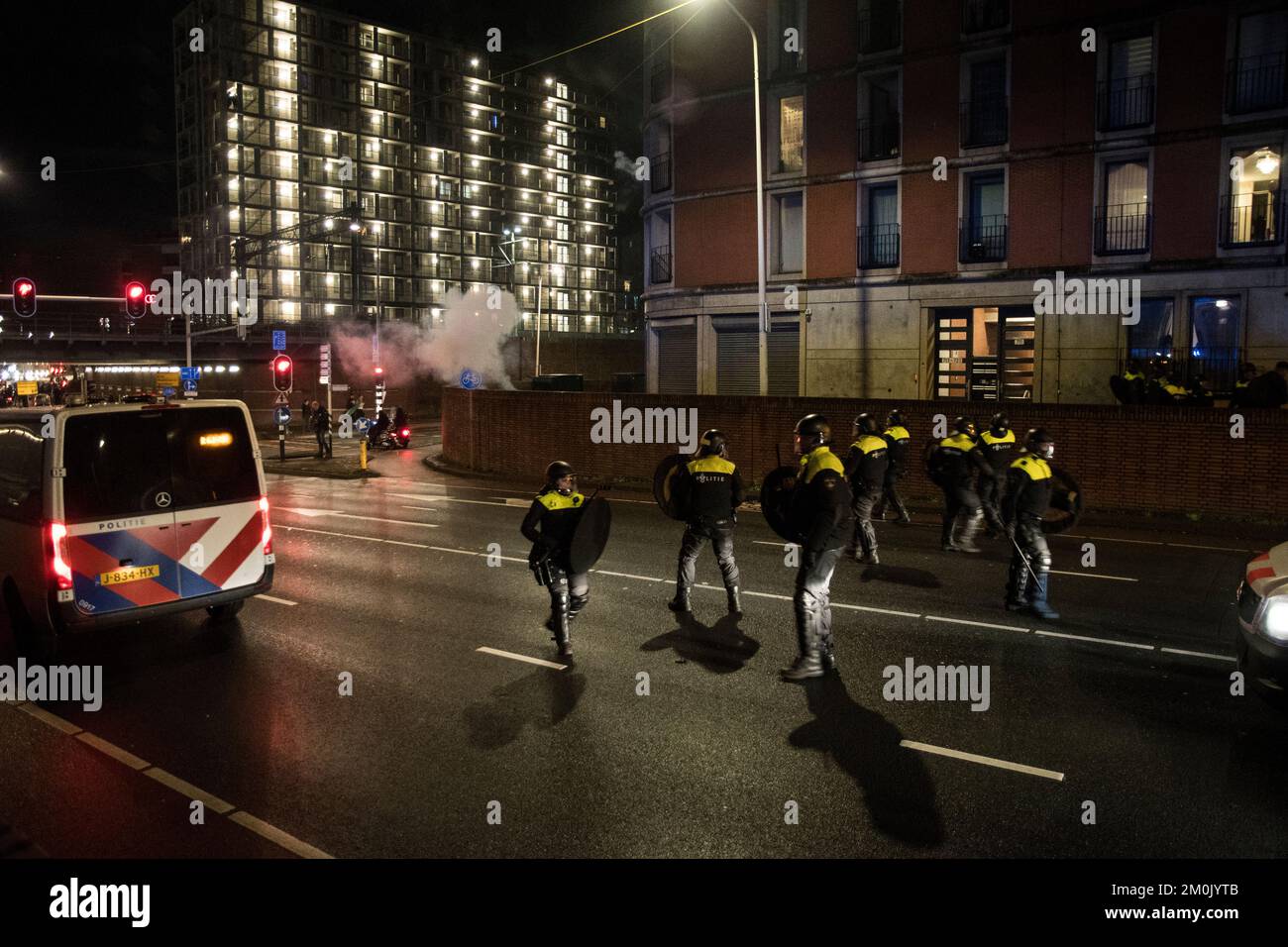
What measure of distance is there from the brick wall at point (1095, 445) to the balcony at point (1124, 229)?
9.70 meters

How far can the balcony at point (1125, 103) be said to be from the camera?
25.0 m

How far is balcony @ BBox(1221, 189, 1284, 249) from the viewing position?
23641 mm

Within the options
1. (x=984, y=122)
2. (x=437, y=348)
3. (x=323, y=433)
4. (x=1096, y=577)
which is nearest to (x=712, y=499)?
(x=1096, y=577)

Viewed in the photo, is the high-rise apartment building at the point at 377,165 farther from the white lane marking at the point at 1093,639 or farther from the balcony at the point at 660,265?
the white lane marking at the point at 1093,639

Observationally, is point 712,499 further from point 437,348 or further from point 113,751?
point 437,348

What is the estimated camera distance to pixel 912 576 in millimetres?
11727

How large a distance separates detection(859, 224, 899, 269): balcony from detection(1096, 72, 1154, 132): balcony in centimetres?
608

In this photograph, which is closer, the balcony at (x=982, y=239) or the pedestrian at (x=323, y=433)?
the balcony at (x=982, y=239)

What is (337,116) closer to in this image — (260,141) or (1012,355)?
(260,141)

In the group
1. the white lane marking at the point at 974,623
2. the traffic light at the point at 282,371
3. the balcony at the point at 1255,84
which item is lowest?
the white lane marking at the point at 974,623

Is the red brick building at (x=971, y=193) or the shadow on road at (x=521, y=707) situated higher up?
the red brick building at (x=971, y=193)

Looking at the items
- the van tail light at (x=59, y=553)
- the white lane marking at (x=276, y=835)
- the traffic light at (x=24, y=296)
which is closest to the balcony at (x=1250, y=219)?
the van tail light at (x=59, y=553)

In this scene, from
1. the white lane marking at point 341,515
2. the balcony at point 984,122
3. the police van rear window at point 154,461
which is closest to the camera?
the police van rear window at point 154,461

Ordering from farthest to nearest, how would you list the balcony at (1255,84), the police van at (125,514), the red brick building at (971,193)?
the red brick building at (971,193)
the balcony at (1255,84)
the police van at (125,514)
